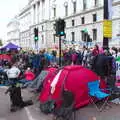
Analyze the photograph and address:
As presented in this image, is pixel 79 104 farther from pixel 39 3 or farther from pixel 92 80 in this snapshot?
pixel 39 3

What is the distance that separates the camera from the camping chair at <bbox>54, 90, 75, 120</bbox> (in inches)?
402

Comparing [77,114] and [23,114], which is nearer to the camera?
[77,114]

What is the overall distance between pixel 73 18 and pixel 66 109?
202 feet

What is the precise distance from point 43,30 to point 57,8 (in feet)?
34.0

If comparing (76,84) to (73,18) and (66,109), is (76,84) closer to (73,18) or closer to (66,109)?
(66,109)

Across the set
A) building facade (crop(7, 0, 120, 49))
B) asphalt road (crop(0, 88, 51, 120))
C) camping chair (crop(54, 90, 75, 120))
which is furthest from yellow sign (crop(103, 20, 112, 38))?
building facade (crop(7, 0, 120, 49))

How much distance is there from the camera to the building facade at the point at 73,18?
5847cm

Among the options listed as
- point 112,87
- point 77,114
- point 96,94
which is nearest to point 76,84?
point 96,94

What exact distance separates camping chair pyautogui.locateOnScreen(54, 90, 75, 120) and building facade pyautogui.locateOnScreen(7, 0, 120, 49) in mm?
32150

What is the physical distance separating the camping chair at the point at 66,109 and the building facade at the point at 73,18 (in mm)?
32150

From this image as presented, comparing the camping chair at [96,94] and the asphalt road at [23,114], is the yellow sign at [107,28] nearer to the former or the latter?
the camping chair at [96,94]

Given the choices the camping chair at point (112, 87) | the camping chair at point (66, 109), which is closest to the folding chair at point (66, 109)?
the camping chair at point (66, 109)

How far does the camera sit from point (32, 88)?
16734mm

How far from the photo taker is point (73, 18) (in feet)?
233
